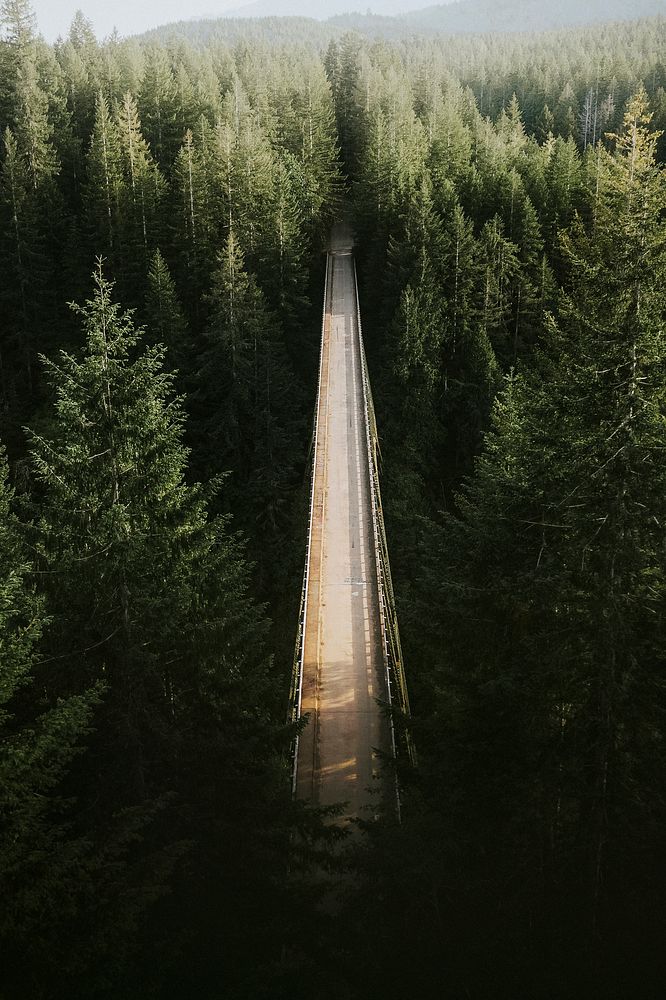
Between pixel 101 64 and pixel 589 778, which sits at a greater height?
pixel 101 64

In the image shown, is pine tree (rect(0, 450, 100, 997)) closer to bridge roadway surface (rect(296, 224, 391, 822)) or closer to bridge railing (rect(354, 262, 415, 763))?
bridge roadway surface (rect(296, 224, 391, 822))

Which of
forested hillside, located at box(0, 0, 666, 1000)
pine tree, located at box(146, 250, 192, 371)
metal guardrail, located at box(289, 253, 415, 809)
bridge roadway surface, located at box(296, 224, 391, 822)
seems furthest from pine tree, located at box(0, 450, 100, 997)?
pine tree, located at box(146, 250, 192, 371)

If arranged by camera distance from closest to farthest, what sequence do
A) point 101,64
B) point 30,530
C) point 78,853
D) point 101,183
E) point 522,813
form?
point 78,853 → point 522,813 → point 30,530 → point 101,183 → point 101,64

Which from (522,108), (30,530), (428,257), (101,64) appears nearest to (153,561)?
(30,530)

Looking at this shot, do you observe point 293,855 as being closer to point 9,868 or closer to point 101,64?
point 9,868

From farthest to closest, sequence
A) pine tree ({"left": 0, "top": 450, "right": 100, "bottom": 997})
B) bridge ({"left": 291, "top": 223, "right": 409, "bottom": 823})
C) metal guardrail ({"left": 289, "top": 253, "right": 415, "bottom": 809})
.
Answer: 1. metal guardrail ({"left": 289, "top": 253, "right": 415, "bottom": 809})
2. bridge ({"left": 291, "top": 223, "right": 409, "bottom": 823})
3. pine tree ({"left": 0, "top": 450, "right": 100, "bottom": 997})

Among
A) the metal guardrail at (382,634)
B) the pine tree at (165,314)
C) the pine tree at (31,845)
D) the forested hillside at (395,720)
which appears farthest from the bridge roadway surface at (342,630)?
the pine tree at (165,314)
